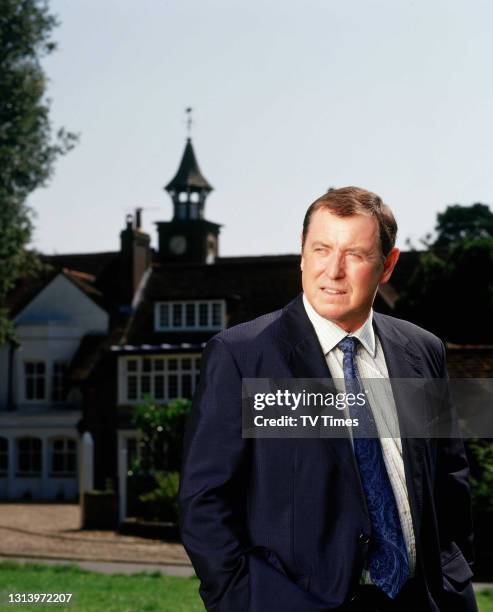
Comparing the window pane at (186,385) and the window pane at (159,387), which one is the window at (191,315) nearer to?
the window pane at (159,387)

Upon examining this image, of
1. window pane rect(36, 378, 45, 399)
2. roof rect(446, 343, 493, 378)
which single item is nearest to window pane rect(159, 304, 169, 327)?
window pane rect(36, 378, 45, 399)

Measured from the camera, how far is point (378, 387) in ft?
12.1

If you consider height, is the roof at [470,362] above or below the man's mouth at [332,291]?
above

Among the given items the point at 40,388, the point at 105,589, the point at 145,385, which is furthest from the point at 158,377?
the point at 105,589

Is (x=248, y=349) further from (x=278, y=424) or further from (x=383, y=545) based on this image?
(x=383, y=545)

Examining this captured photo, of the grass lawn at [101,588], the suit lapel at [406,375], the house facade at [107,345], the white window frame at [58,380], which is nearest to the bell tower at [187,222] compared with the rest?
the house facade at [107,345]

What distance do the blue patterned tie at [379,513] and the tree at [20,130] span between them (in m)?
30.0

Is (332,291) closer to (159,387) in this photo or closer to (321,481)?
(321,481)

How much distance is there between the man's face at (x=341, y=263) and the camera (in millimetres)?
3574

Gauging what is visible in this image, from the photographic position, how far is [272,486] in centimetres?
346

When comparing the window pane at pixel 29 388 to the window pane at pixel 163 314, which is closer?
the window pane at pixel 163 314

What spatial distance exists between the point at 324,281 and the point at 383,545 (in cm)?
85

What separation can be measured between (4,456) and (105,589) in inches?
1194

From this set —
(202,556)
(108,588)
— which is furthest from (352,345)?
(108,588)
